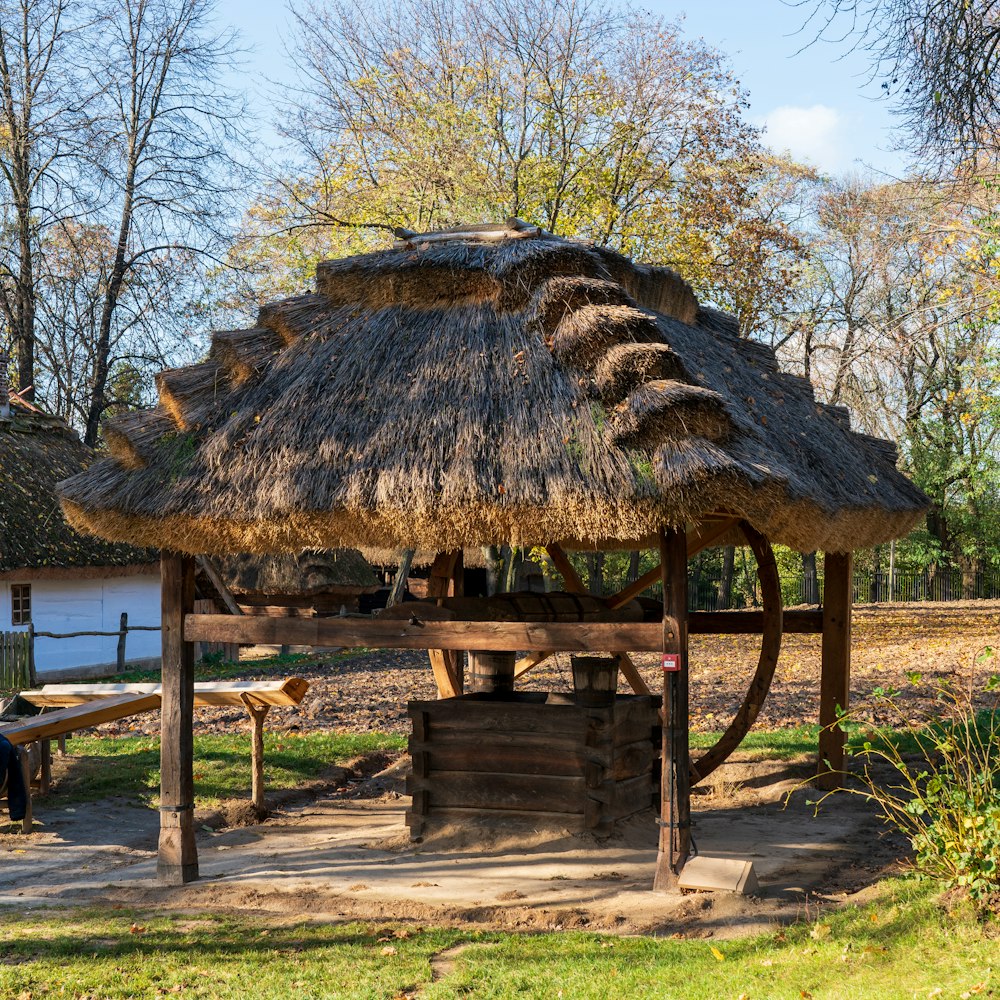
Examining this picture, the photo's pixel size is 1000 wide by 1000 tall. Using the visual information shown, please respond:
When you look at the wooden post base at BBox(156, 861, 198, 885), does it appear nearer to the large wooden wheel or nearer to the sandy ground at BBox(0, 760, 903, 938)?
the sandy ground at BBox(0, 760, 903, 938)

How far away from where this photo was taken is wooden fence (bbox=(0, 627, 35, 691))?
60.3 feet

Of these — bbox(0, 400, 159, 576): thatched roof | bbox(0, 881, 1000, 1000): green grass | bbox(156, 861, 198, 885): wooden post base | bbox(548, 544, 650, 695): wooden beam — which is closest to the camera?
bbox(0, 881, 1000, 1000): green grass

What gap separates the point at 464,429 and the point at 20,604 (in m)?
16.0

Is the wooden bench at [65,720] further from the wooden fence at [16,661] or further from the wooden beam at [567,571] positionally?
the wooden fence at [16,661]

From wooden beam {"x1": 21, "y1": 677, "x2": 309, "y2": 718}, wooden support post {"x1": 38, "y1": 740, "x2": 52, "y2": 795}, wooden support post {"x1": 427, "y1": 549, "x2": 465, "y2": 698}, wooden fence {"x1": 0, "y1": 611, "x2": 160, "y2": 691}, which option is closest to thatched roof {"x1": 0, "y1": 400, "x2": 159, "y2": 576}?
wooden fence {"x1": 0, "y1": 611, "x2": 160, "y2": 691}

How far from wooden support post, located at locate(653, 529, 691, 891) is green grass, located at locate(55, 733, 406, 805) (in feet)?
16.3

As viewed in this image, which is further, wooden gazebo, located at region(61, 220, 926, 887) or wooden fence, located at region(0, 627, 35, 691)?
→ wooden fence, located at region(0, 627, 35, 691)

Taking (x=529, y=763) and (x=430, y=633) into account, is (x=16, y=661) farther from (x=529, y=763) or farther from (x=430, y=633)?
(x=430, y=633)

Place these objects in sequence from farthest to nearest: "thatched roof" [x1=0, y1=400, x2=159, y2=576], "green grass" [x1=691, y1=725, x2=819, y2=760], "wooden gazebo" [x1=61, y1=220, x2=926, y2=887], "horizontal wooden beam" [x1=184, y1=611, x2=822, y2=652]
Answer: "thatched roof" [x1=0, y1=400, x2=159, y2=576], "green grass" [x1=691, y1=725, x2=819, y2=760], "horizontal wooden beam" [x1=184, y1=611, x2=822, y2=652], "wooden gazebo" [x1=61, y1=220, x2=926, y2=887]

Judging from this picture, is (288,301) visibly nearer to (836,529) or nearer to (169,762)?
(169,762)

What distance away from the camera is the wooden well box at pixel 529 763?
8336mm

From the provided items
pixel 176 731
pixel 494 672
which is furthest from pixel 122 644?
pixel 176 731

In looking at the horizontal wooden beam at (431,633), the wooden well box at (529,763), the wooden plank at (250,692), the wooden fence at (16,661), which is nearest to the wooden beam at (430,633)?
the horizontal wooden beam at (431,633)

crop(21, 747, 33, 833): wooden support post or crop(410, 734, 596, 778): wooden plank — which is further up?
crop(410, 734, 596, 778): wooden plank
